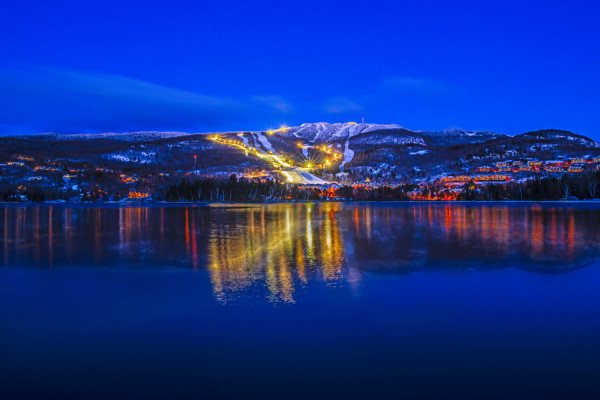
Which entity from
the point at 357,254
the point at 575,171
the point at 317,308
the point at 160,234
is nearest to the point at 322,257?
the point at 357,254

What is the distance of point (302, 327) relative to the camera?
260 inches

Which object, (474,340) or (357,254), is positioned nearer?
(474,340)

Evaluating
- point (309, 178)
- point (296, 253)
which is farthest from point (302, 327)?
point (309, 178)

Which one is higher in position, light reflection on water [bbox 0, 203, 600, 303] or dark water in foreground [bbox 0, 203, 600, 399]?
light reflection on water [bbox 0, 203, 600, 303]

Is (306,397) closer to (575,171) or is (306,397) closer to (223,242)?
(223,242)

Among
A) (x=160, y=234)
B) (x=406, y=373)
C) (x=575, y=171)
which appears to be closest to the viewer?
(x=406, y=373)

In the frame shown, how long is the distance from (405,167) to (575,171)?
2857 inches

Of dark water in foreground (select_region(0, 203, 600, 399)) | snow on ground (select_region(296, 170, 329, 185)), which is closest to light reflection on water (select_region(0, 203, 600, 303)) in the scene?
dark water in foreground (select_region(0, 203, 600, 399))

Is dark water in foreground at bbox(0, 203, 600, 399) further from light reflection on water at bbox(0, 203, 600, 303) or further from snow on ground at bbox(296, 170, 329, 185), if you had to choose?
snow on ground at bbox(296, 170, 329, 185)

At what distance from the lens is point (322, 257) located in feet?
44.7

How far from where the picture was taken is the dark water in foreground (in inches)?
194

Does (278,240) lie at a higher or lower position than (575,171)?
lower

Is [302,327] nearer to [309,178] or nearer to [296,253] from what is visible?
[296,253]

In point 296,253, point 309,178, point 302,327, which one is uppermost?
point 309,178
